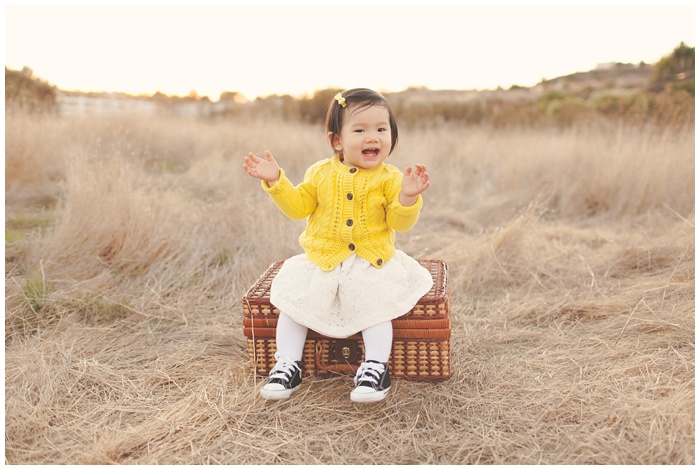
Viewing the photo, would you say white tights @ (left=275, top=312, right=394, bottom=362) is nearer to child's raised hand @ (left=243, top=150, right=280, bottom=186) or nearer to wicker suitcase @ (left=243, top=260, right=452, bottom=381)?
wicker suitcase @ (left=243, top=260, right=452, bottom=381)

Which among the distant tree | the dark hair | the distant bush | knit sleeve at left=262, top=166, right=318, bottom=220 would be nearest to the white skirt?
knit sleeve at left=262, top=166, right=318, bottom=220

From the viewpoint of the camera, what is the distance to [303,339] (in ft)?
7.23

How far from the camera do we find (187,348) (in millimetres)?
2592

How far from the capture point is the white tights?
2.10 meters

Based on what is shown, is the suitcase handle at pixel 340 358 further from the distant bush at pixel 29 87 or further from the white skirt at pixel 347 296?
the distant bush at pixel 29 87

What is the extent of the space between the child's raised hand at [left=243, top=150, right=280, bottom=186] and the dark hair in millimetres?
238

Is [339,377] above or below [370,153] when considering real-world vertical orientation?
below

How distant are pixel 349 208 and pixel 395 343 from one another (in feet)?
1.61

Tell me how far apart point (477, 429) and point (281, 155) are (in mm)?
4972

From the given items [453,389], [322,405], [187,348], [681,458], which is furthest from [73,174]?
[681,458]

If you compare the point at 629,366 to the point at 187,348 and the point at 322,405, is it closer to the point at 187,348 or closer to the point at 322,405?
the point at 322,405

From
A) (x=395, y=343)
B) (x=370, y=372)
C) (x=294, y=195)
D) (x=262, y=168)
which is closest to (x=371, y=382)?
(x=370, y=372)

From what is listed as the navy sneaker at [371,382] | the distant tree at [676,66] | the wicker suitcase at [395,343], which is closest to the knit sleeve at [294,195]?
the wicker suitcase at [395,343]

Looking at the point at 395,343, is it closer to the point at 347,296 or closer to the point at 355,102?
the point at 347,296
